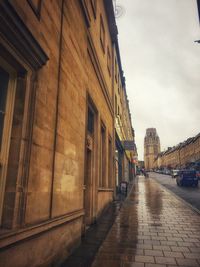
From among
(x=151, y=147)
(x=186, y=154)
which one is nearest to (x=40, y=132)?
(x=186, y=154)

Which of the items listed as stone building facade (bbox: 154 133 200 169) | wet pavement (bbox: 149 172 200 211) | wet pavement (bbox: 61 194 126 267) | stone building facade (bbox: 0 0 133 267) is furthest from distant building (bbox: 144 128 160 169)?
stone building facade (bbox: 0 0 133 267)

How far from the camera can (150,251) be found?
4.64m

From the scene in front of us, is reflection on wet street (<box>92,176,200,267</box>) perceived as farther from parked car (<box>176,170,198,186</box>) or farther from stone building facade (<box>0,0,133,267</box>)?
parked car (<box>176,170,198,186</box>)

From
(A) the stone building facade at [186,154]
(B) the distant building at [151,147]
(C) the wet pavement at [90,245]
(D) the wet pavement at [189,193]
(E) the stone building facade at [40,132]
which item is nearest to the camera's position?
(E) the stone building facade at [40,132]

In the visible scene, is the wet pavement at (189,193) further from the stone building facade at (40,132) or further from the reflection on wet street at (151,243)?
the stone building facade at (40,132)

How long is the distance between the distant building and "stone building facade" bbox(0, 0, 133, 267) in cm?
16387

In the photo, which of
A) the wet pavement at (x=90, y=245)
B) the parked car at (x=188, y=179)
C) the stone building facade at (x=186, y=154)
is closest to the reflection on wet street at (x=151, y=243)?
the wet pavement at (x=90, y=245)

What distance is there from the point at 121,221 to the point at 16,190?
5.67 m

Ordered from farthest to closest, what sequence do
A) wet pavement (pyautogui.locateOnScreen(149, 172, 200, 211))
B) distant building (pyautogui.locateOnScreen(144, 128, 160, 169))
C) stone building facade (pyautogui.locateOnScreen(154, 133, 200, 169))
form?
distant building (pyautogui.locateOnScreen(144, 128, 160, 169)) → stone building facade (pyautogui.locateOnScreen(154, 133, 200, 169)) → wet pavement (pyautogui.locateOnScreen(149, 172, 200, 211))

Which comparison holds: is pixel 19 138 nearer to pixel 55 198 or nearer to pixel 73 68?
pixel 55 198

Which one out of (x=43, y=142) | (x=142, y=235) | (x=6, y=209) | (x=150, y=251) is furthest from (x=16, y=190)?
(x=142, y=235)

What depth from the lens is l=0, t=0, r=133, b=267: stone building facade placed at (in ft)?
9.52

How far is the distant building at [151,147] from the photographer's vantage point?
16488 cm

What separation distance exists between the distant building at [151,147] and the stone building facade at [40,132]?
6451 inches
